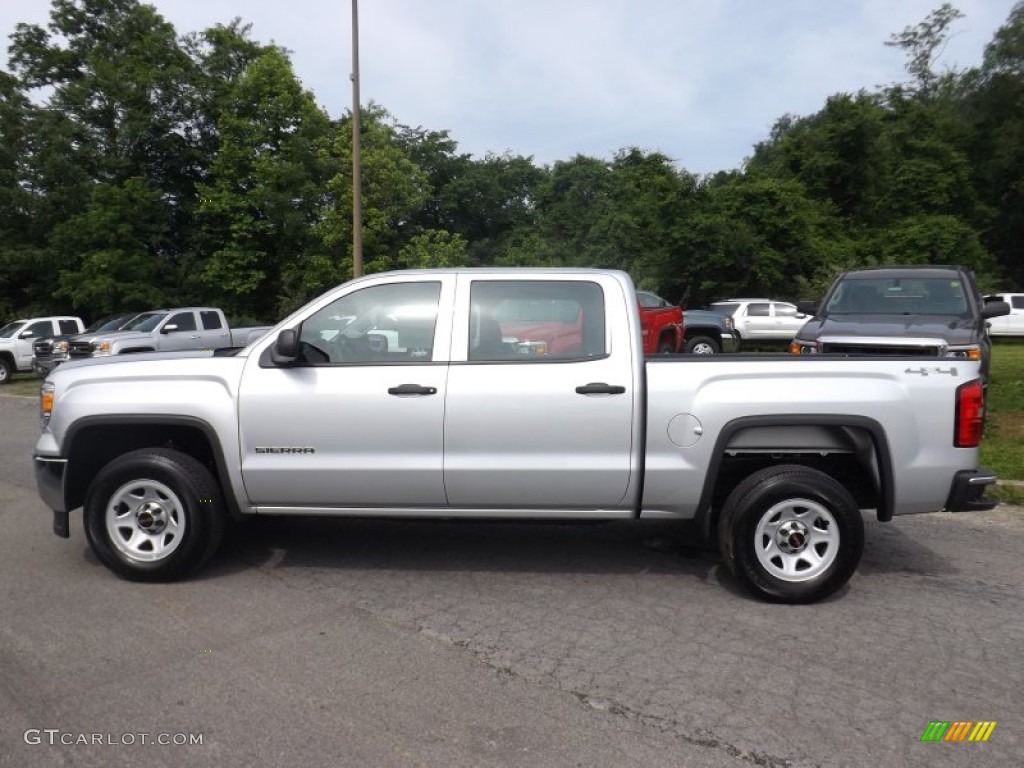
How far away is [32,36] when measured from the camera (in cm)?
3447

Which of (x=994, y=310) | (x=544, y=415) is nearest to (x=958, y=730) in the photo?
(x=544, y=415)

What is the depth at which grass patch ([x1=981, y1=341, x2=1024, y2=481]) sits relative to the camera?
7852 mm

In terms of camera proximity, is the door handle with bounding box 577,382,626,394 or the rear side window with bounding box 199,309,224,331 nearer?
the door handle with bounding box 577,382,626,394

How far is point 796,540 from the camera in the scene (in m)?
4.56

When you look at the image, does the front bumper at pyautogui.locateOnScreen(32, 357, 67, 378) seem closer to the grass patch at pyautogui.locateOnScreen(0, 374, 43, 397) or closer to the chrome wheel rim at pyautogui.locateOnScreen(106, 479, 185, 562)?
the grass patch at pyautogui.locateOnScreen(0, 374, 43, 397)

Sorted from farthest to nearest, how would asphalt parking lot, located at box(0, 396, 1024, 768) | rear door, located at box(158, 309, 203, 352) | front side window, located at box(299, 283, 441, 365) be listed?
rear door, located at box(158, 309, 203, 352) < front side window, located at box(299, 283, 441, 365) < asphalt parking lot, located at box(0, 396, 1024, 768)

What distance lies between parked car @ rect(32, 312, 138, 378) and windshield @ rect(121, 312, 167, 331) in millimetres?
299

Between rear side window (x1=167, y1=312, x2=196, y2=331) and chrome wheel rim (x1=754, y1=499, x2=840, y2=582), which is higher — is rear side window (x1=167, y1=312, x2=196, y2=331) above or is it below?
above

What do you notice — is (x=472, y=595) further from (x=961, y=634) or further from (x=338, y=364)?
(x=961, y=634)

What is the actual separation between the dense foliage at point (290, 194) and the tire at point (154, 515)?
2243 cm

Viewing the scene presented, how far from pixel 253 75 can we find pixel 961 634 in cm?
3164

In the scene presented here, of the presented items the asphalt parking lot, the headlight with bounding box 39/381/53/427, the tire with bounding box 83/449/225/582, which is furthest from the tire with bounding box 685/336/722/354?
the headlight with bounding box 39/381/53/427

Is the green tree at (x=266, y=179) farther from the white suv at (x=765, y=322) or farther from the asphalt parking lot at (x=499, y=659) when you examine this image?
the asphalt parking lot at (x=499, y=659)

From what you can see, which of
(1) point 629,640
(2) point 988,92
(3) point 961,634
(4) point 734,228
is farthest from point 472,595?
(2) point 988,92
